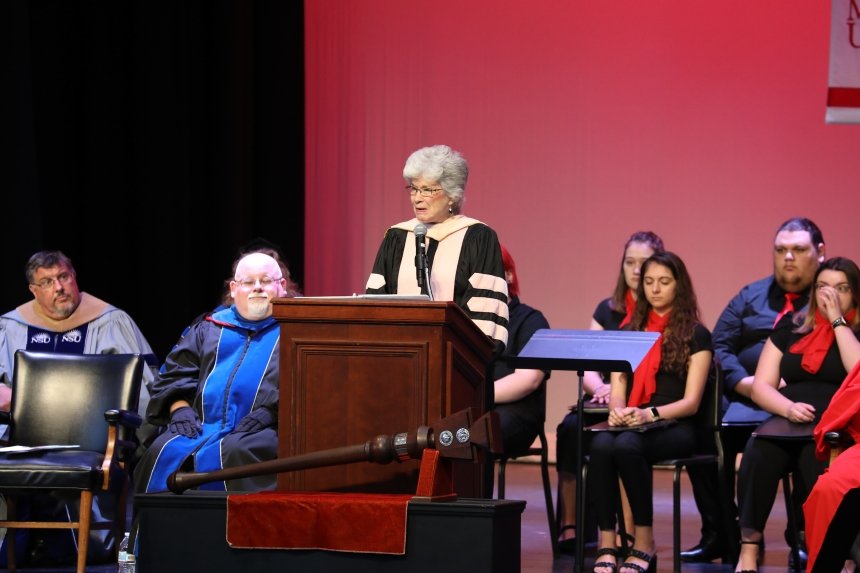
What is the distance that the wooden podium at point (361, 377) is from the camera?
309 cm

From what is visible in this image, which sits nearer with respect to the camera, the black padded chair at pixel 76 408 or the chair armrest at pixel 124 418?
the chair armrest at pixel 124 418

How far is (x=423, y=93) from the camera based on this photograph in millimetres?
8766

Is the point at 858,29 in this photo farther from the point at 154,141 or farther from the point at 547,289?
the point at 154,141

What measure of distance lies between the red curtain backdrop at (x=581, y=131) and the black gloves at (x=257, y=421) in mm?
4303

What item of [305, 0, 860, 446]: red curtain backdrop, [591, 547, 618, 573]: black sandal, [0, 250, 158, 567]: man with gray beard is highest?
[305, 0, 860, 446]: red curtain backdrop

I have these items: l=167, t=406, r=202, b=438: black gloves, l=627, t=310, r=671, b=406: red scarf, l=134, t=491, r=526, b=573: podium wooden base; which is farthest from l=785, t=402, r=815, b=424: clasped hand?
l=167, t=406, r=202, b=438: black gloves

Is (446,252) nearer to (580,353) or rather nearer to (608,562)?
(580,353)

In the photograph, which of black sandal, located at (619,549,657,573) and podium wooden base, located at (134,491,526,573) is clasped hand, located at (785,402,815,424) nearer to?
black sandal, located at (619,549,657,573)

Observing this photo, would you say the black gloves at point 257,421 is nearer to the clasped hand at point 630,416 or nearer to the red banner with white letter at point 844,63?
the clasped hand at point 630,416

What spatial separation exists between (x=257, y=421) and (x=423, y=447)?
61.2 inches

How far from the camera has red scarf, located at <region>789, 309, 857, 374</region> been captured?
4.98m

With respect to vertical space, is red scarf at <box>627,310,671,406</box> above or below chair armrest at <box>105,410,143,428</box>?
above

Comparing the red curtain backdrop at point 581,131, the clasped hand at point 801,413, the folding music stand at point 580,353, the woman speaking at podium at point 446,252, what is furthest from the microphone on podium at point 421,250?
the red curtain backdrop at point 581,131

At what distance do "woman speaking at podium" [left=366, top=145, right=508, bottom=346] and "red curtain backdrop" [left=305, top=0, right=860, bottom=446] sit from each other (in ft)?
15.5
